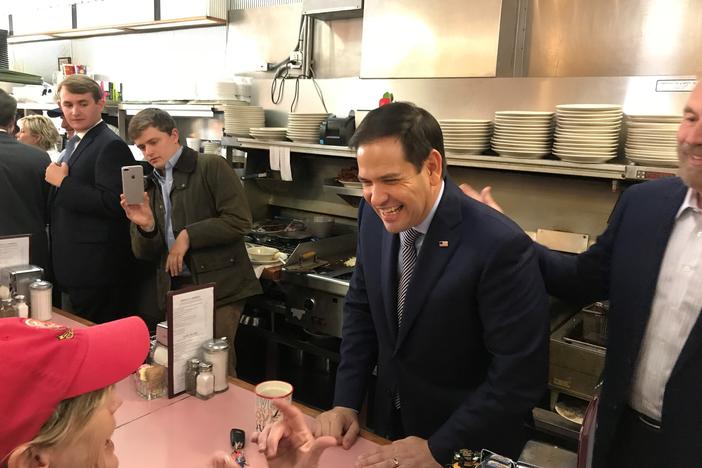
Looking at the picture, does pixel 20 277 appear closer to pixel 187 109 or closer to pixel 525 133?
pixel 525 133

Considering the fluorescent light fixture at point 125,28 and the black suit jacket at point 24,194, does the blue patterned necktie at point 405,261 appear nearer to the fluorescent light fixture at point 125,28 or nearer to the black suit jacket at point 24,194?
the black suit jacket at point 24,194

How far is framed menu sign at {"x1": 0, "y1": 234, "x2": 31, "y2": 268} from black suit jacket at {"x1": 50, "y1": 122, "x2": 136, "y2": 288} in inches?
19.6

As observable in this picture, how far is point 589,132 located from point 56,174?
258 centimetres

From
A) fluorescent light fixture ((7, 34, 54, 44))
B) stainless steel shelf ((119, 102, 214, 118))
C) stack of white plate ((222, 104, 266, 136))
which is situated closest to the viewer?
stack of white plate ((222, 104, 266, 136))

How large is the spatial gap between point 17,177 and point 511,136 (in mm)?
2531

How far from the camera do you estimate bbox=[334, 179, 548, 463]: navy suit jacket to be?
1.41 metres

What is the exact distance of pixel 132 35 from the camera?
18.5ft

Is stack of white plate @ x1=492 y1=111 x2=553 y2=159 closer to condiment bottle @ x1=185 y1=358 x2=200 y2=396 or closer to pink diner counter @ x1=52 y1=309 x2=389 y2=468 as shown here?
pink diner counter @ x1=52 y1=309 x2=389 y2=468

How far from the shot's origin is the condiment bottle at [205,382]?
1.65m

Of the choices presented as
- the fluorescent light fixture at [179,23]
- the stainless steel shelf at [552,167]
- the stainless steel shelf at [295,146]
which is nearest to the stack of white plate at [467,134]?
the stainless steel shelf at [552,167]

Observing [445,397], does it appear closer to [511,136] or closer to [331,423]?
[331,423]

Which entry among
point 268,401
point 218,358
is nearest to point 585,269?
point 268,401

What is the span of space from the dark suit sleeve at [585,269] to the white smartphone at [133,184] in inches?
66.5

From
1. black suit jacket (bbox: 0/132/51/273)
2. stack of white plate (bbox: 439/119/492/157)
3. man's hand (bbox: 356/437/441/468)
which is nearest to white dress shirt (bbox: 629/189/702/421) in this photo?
man's hand (bbox: 356/437/441/468)
